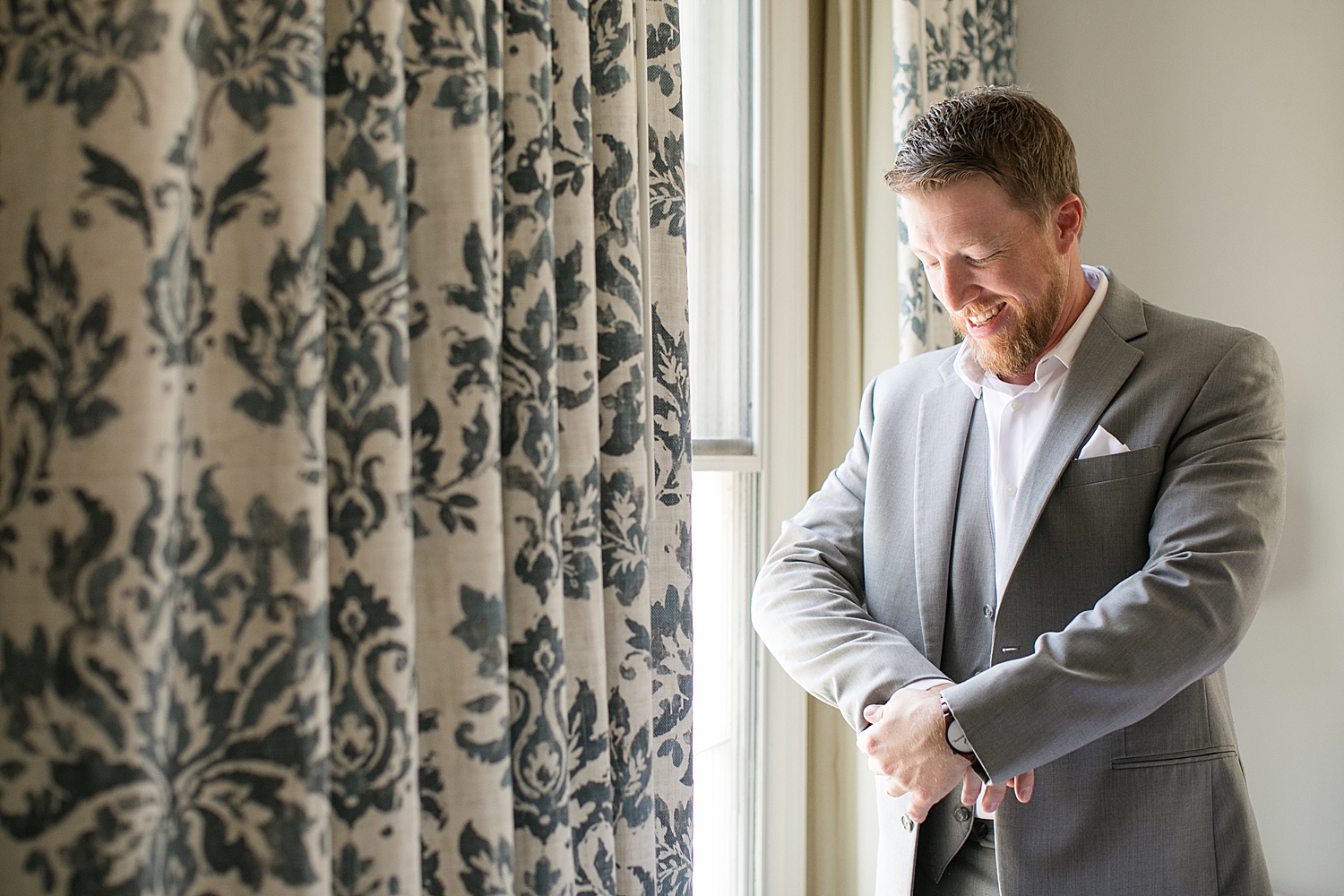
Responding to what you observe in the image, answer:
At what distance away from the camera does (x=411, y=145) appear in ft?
3.12

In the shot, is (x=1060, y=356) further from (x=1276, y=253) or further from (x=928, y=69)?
(x=1276, y=253)

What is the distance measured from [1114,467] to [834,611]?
1.40 feet

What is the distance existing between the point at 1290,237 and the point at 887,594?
1414mm

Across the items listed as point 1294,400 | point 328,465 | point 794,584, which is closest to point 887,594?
point 794,584

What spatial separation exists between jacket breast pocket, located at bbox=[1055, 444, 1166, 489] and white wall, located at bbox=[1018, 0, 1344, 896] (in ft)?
3.68

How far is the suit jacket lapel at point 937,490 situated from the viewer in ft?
4.46

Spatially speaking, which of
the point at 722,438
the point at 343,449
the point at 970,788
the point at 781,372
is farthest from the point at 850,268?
the point at 343,449

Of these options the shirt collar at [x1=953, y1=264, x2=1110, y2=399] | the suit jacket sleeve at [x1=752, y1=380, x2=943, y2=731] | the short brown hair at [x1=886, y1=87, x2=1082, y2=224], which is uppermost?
the short brown hair at [x1=886, y1=87, x2=1082, y2=224]

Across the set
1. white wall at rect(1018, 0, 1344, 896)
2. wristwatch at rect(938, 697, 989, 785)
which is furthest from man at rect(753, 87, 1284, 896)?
white wall at rect(1018, 0, 1344, 896)

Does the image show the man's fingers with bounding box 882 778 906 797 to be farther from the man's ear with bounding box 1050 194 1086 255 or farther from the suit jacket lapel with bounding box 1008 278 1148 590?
the man's ear with bounding box 1050 194 1086 255

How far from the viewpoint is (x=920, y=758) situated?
116cm

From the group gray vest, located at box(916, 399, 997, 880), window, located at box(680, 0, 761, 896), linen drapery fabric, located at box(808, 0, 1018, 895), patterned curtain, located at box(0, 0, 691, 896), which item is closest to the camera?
patterned curtain, located at box(0, 0, 691, 896)

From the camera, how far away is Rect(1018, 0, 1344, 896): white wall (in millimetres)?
2041

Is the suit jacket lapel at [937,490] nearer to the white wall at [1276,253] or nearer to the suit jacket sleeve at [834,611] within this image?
the suit jacket sleeve at [834,611]
